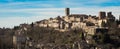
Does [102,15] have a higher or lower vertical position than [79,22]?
higher

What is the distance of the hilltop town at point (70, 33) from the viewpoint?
33.4 metres

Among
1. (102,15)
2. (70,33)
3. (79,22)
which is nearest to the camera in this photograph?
(70,33)

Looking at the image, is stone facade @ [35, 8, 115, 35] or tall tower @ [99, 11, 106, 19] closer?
stone facade @ [35, 8, 115, 35]

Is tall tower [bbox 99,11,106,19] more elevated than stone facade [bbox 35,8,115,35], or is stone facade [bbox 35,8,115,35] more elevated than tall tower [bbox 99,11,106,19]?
tall tower [bbox 99,11,106,19]

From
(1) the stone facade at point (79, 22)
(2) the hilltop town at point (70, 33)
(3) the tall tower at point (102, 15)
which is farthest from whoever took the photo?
(3) the tall tower at point (102, 15)

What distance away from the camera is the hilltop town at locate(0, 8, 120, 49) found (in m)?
33.4

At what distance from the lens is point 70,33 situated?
3781 cm

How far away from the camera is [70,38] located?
35688 mm

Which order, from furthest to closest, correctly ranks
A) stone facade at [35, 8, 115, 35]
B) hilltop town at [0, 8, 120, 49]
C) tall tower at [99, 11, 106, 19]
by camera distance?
tall tower at [99, 11, 106, 19] → stone facade at [35, 8, 115, 35] → hilltop town at [0, 8, 120, 49]

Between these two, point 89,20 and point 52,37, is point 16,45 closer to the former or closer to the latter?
point 52,37

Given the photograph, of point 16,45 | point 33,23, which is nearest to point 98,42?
point 16,45

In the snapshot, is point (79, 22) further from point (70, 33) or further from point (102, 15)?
point (70, 33)

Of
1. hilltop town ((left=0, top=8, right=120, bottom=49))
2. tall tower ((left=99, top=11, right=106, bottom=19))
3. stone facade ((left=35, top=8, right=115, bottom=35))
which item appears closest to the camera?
hilltop town ((left=0, top=8, right=120, bottom=49))

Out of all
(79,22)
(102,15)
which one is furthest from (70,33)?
(102,15)
